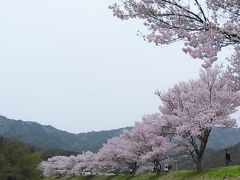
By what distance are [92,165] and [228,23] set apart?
60535 mm

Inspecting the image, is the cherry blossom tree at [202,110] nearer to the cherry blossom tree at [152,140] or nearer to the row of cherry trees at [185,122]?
the row of cherry trees at [185,122]

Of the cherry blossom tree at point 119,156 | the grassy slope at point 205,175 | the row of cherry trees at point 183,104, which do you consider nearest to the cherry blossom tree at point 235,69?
the row of cherry trees at point 183,104

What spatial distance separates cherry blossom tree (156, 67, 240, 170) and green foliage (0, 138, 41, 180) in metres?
20.9

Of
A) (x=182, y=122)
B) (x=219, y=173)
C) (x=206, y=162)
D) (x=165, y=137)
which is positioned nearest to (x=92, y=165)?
(x=165, y=137)

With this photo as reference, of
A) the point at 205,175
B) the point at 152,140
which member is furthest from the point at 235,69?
the point at 152,140

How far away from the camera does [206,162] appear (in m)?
113

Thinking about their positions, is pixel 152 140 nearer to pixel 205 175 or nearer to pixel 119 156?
pixel 119 156

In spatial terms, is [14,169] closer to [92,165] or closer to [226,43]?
[92,165]

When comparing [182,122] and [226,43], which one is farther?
[182,122]

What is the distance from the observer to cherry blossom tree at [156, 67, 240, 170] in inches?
1345

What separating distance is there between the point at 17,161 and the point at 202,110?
2698 cm

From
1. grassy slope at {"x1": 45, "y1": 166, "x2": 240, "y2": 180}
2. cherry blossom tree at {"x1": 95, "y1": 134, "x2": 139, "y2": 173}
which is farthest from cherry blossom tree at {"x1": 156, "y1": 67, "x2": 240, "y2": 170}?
cherry blossom tree at {"x1": 95, "y1": 134, "x2": 139, "y2": 173}

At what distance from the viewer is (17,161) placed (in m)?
51.9

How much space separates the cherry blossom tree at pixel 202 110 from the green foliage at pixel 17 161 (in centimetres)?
2086
